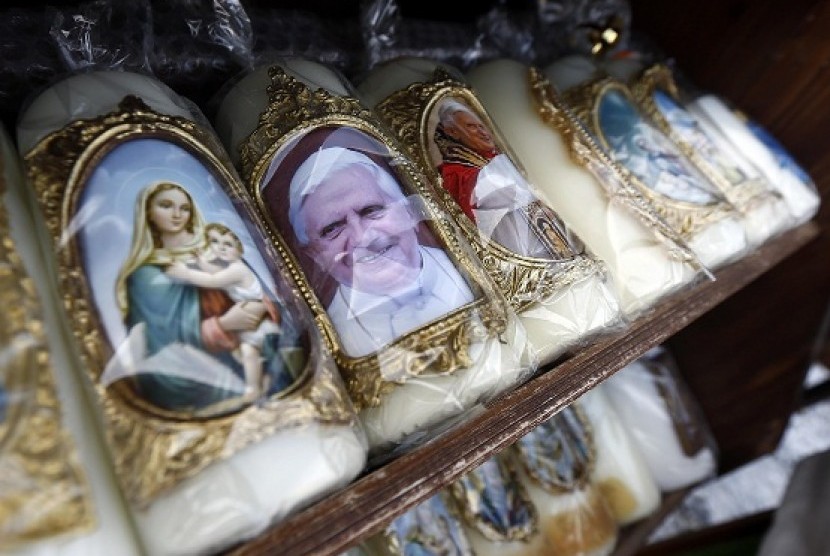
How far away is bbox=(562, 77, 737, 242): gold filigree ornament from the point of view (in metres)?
0.66

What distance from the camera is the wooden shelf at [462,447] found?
0.38m

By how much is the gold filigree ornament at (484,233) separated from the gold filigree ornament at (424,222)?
0.10 ft

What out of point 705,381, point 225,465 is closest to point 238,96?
point 225,465

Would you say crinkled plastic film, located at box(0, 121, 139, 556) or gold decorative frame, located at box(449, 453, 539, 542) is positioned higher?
crinkled plastic film, located at box(0, 121, 139, 556)

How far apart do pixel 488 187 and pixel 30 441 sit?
351 millimetres

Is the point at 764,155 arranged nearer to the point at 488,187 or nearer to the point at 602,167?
the point at 602,167

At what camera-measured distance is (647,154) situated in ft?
2.26

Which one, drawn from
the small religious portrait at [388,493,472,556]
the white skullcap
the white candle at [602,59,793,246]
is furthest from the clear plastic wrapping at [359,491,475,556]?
the white candle at [602,59,793,246]

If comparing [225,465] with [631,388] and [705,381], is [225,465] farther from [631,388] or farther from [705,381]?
[705,381]

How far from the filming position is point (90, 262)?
0.38 metres

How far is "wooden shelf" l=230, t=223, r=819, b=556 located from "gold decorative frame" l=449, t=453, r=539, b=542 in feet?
0.73

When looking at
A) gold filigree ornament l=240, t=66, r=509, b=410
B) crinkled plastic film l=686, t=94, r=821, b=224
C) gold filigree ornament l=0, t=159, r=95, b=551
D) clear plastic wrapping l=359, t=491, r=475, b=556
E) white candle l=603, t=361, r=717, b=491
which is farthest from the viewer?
white candle l=603, t=361, r=717, b=491

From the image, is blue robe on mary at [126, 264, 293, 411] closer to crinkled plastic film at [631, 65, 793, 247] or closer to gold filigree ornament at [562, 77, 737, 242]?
gold filigree ornament at [562, 77, 737, 242]

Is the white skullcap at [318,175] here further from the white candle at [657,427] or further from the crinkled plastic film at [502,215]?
the white candle at [657,427]
